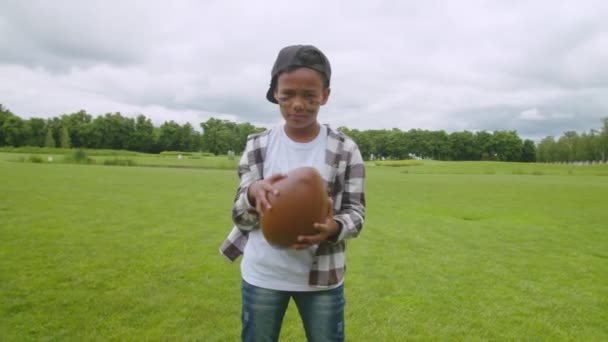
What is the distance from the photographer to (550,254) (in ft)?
26.5

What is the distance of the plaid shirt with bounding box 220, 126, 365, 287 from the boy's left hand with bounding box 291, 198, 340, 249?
0.05 m

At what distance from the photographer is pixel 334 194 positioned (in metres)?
2.42

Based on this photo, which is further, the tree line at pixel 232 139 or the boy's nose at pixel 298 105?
the tree line at pixel 232 139

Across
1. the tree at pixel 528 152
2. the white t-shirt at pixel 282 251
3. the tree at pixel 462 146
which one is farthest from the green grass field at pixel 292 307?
the tree at pixel 528 152

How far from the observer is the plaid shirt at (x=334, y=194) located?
2.22m

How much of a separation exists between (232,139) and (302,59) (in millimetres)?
112643

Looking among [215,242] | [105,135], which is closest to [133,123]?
[105,135]

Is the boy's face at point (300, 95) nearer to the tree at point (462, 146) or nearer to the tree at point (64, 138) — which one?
the tree at point (64, 138)

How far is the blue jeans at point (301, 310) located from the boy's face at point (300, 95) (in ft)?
3.16

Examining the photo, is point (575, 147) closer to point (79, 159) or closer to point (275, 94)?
point (79, 159)

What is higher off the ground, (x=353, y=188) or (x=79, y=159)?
(x=353, y=188)

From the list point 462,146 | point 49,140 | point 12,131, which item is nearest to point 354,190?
point 49,140

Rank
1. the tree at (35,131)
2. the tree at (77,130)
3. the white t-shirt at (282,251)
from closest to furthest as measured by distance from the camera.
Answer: the white t-shirt at (282,251)
the tree at (35,131)
the tree at (77,130)

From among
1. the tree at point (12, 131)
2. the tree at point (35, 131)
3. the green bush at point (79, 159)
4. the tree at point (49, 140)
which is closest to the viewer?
the green bush at point (79, 159)
